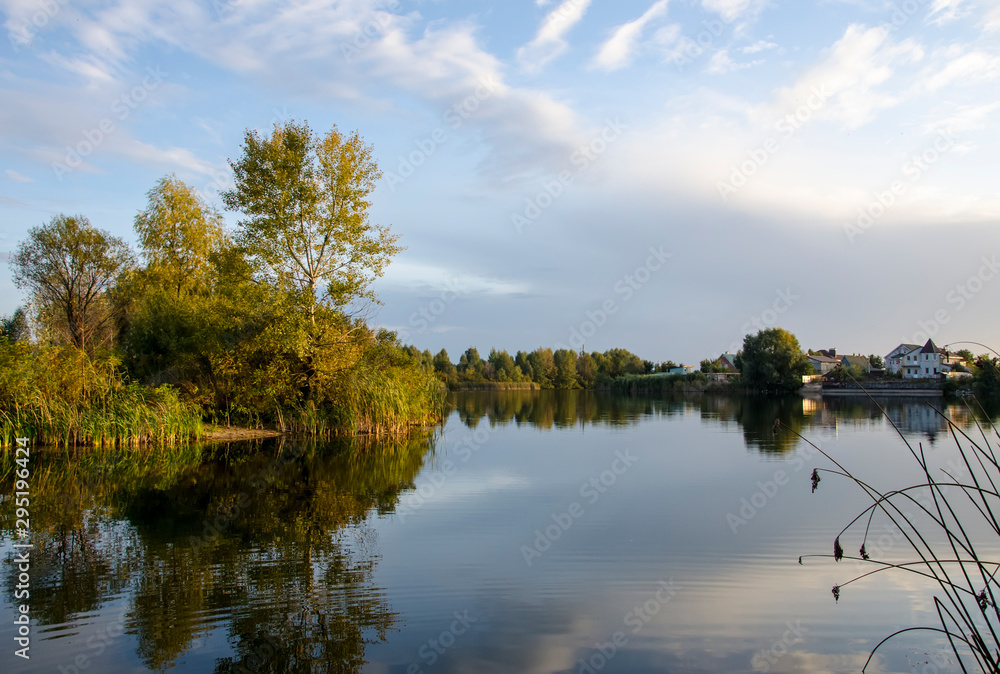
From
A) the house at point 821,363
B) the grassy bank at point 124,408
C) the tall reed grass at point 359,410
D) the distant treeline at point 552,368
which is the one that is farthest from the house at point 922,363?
the grassy bank at point 124,408

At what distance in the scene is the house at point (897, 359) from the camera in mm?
89812

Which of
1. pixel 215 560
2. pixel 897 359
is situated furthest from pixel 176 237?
pixel 897 359

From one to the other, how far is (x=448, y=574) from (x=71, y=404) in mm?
14247

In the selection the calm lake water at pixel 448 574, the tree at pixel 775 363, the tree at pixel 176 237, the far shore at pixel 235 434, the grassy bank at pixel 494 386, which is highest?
the tree at pixel 176 237

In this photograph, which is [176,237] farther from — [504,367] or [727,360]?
[727,360]

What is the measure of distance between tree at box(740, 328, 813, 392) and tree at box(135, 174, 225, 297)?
5825 centimetres

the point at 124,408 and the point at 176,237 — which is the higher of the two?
the point at 176,237

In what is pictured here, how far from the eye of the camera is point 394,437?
23266 millimetres

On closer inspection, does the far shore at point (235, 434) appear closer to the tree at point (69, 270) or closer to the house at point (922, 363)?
the tree at point (69, 270)

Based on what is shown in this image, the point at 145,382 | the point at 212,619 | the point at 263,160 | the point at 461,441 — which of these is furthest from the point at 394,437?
the point at 212,619

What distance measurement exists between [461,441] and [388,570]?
14561 mm

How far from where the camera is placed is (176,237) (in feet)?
100.0

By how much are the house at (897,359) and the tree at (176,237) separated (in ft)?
294

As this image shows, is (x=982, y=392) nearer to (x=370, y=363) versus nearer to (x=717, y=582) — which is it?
(x=370, y=363)
